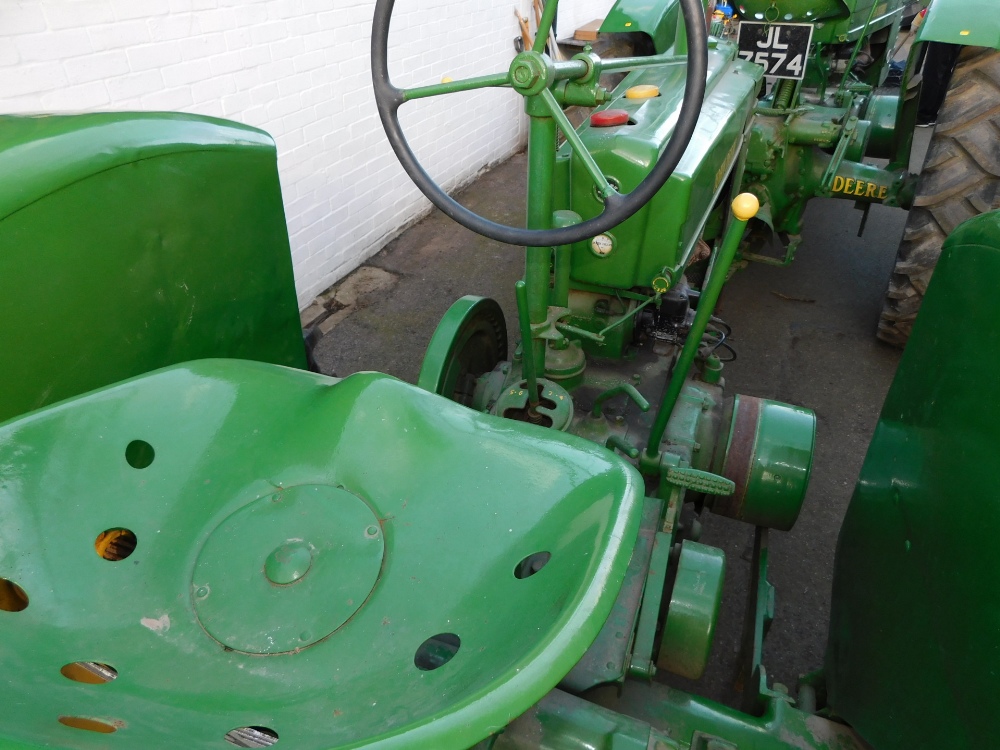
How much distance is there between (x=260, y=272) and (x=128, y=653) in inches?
39.6

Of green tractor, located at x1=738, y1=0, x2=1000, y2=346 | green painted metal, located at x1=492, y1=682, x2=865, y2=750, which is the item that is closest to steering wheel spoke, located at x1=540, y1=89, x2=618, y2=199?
green painted metal, located at x1=492, y1=682, x2=865, y2=750

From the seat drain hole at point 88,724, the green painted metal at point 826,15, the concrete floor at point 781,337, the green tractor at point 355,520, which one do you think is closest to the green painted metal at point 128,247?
the green tractor at point 355,520

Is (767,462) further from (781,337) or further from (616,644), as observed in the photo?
(781,337)

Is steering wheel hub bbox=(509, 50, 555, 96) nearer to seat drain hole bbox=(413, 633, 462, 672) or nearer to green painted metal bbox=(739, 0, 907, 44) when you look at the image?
seat drain hole bbox=(413, 633, 462, 672)

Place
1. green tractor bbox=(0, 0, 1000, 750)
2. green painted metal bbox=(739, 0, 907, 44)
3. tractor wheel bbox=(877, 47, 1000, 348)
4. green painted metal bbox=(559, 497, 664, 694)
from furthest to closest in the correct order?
green painted metal bbox=(739, 0, 907, 44) → tractor wheel bbox=(877, 47, 1000, 348) → green painted metal bbox=(559, 497, 664, 694) → green tractor bbox=(0, 0, 1000, 750)

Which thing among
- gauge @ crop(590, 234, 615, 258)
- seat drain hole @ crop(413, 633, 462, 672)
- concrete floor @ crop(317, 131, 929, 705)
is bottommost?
concrete floor @ crop(317, 131, 929, 705)

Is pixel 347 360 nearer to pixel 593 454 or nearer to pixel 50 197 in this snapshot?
pixel 50 197

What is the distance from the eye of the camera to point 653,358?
2406 mm

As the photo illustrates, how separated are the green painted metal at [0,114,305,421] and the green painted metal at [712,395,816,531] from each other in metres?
1.35

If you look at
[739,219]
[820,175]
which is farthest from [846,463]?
[739,219]

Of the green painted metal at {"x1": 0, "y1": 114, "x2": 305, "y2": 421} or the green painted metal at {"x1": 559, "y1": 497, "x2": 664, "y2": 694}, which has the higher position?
the green painted metal at {"x1": 0, "y1": 114, "x2": 305, "y2": 421}

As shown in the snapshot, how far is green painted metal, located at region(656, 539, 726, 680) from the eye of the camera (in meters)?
1.42

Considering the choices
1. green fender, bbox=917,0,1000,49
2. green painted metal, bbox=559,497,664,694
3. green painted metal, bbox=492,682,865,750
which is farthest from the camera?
green fender, bbox=917,0,1000,49

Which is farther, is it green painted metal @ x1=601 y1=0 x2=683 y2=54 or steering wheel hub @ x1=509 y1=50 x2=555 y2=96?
green painted metal @ x1=601 y1=0 x2=683 y2=54
